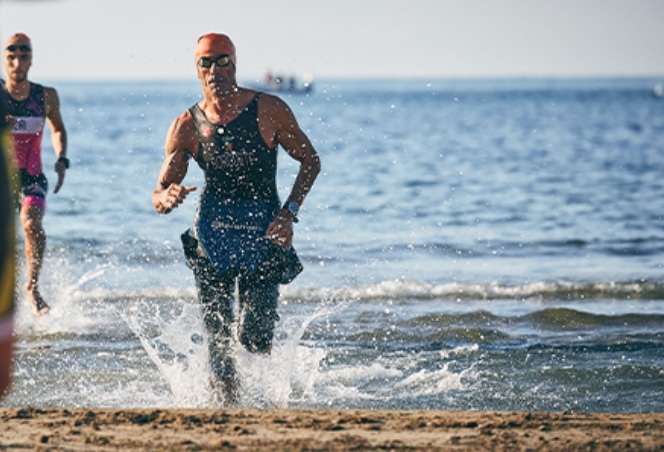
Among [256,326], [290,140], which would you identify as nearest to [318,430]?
[256,326]

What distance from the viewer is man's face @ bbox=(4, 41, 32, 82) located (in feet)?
28.7

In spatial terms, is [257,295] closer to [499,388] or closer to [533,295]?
[499,388]

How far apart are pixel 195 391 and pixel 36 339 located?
2.31 metres

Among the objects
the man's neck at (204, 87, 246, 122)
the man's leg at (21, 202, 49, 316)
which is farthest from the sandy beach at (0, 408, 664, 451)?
the man's leg at (21, 202, 49, 316)

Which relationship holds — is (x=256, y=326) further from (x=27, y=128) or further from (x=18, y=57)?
(x=18, y=57)

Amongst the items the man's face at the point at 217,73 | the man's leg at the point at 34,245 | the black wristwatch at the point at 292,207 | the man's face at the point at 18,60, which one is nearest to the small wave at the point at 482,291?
the man's leg at the point at 34,245

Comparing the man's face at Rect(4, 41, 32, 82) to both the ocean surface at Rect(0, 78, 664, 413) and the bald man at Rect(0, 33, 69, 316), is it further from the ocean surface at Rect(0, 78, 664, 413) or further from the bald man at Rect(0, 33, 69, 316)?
the ocean surface at Rect(0, 78, 664, 413)

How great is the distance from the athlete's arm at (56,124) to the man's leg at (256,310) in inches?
126

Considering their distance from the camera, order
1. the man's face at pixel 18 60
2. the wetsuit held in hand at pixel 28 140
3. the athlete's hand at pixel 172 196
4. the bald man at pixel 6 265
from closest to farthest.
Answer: the bald man at pixel 6 265
the athlete's hand at pixel 172 196
the man's face at pixel 18 60
the wetsuit held in hand at pixel 28 140

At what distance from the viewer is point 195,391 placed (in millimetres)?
6574

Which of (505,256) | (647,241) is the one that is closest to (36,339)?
(505,256)

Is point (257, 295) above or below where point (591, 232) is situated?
above

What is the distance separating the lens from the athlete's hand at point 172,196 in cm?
578

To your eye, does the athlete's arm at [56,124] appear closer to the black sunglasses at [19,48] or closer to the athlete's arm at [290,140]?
the black sunglasses at [19,48]
